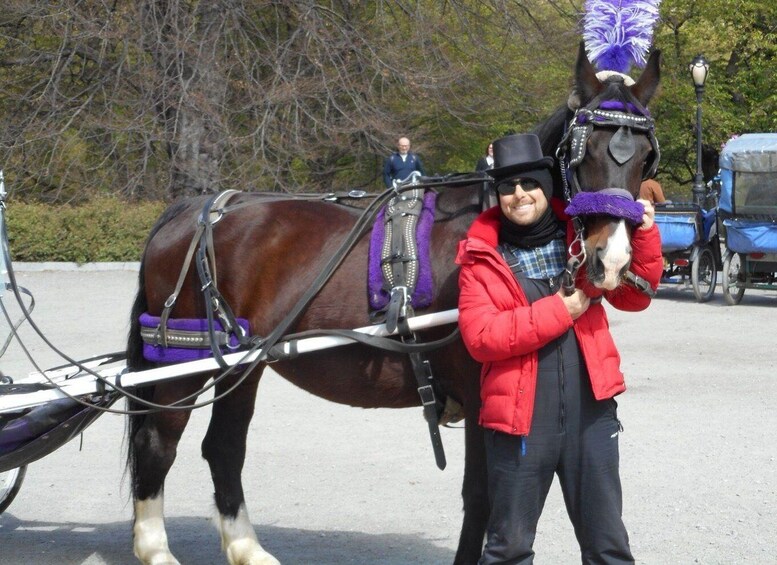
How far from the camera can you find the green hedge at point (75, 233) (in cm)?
1650

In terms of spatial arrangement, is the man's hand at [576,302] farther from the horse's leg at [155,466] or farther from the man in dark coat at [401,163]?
the man in dark coat at [401,163]

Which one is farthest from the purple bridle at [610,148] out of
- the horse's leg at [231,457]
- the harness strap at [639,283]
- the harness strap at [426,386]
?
the horse's leg at [231,457]

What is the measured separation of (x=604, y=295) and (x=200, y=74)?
14.8 meters

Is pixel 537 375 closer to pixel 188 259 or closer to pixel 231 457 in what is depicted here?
pixel 188 259

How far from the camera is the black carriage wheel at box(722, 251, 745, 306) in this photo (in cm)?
1296

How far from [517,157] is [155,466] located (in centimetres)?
223

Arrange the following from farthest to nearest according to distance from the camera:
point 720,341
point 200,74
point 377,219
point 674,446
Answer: point 200,74 → point 720,341 → point 674,446 → point 377,219

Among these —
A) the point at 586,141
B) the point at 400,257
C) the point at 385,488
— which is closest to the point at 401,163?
the point at 385,488

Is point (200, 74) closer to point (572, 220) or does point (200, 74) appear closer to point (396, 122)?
point (396, 122)

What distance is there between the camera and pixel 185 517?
17.1 ft

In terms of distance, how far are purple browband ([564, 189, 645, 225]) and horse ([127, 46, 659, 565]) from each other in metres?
0.21

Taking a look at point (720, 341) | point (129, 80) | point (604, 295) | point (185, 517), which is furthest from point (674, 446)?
point (129, 80)

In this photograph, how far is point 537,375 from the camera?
10.3ft

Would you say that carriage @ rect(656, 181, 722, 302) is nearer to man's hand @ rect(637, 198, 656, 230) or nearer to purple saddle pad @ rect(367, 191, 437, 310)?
purple saddle pad @ rect(367, 191, 437, 310)
